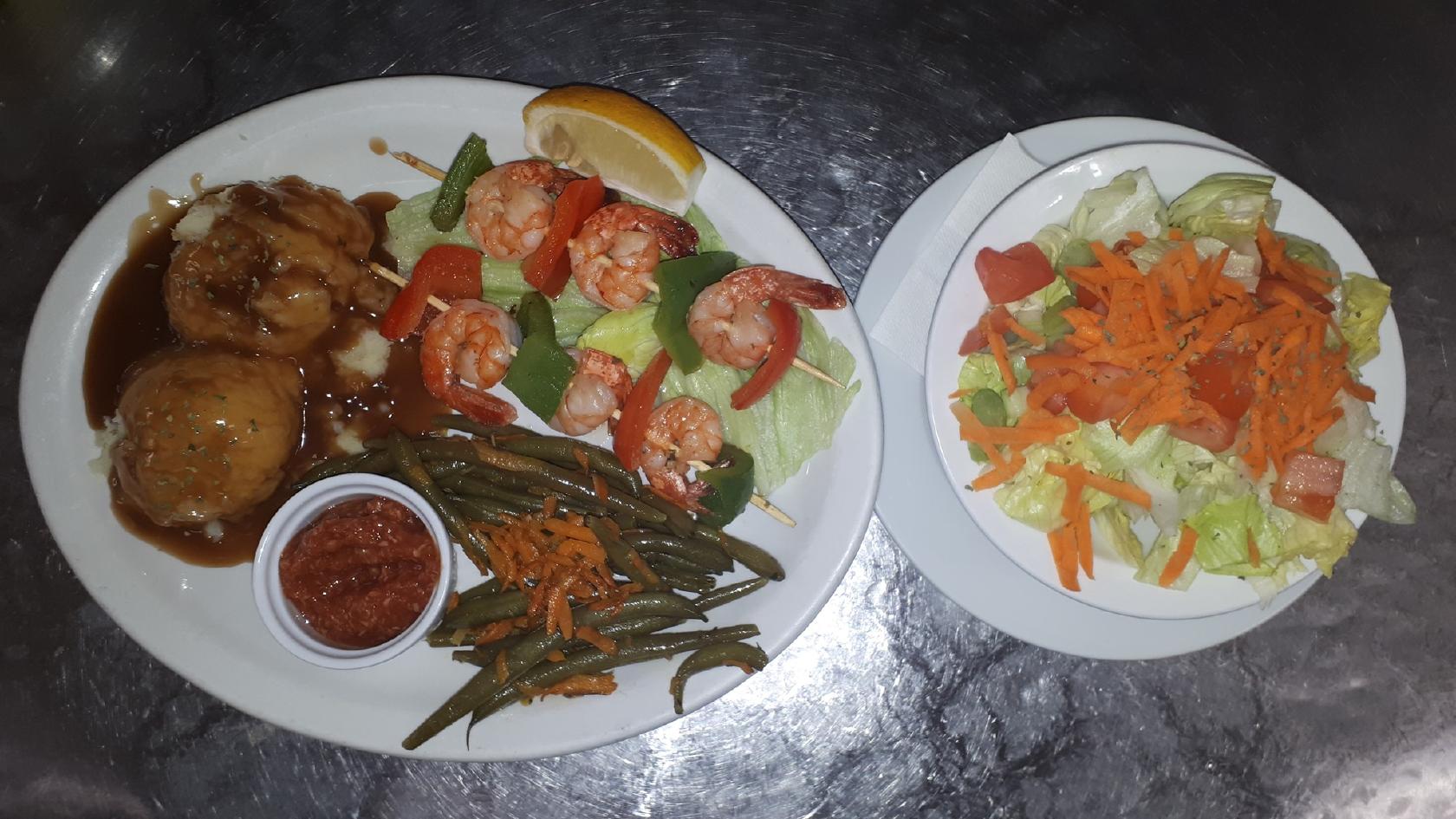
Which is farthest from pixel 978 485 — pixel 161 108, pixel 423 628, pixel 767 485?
pixel 161 108

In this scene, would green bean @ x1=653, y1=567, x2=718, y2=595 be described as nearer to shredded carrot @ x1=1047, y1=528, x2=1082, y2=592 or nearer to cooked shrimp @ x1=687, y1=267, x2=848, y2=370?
cooked shrimp @ x1=687, y1=267, x2=848, y2=370

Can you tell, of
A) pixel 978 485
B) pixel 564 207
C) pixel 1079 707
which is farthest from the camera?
pixel 1079 707

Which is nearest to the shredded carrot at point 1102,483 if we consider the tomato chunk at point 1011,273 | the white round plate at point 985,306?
the white round plate at point 985,306

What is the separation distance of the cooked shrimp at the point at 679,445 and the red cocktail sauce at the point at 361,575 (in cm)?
93

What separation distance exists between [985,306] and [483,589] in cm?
229

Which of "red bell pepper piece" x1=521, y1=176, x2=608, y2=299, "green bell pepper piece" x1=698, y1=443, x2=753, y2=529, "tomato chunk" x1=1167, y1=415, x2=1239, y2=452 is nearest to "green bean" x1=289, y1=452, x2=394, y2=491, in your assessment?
"red bell pepper piece" x1=521, y1=176, x2=608, y2=299

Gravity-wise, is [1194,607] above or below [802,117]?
below

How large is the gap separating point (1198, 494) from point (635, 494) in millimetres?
2151

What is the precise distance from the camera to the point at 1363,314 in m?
3.01

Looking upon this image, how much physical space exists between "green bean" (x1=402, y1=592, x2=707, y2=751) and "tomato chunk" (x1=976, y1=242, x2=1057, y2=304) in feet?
5.49

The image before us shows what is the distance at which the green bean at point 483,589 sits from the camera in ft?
11.3

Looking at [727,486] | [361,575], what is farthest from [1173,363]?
[361,575]

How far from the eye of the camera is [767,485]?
11.2 ft

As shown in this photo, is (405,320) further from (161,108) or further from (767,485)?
(161,108)
